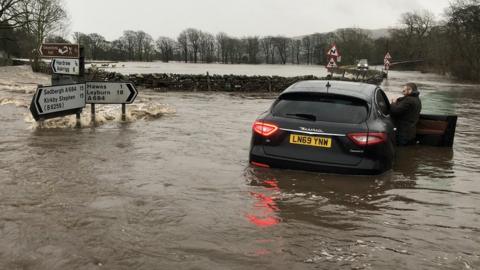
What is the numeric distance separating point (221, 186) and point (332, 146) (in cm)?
161

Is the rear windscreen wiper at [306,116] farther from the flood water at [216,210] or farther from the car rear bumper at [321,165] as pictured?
the flood water at [216,210]

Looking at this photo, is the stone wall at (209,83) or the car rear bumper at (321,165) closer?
the car rear bumper at (321,165)

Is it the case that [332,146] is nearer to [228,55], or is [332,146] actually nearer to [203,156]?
[203,156]

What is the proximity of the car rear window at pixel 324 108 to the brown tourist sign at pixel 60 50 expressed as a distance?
692cm

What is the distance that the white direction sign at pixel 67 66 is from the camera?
12.1m

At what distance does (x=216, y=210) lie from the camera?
5727mm

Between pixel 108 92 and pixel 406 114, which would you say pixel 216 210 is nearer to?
pixel 406 114

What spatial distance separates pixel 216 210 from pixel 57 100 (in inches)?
274

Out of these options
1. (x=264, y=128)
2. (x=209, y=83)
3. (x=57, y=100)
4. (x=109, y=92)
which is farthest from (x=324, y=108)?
(x=209, y=83)

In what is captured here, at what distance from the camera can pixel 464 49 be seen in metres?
52.9

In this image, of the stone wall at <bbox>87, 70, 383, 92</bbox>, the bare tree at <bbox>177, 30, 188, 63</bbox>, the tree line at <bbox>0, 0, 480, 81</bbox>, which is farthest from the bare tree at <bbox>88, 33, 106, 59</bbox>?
the stone wall at <bbox>87, 70, 383, 92</bbox>

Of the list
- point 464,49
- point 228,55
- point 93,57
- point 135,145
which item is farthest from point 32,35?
point 228,55

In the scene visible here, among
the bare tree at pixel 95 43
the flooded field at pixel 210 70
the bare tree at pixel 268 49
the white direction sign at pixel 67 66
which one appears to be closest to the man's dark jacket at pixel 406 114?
the white direction sign at pixel 67 66

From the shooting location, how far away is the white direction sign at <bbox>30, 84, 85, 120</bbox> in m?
10.7
